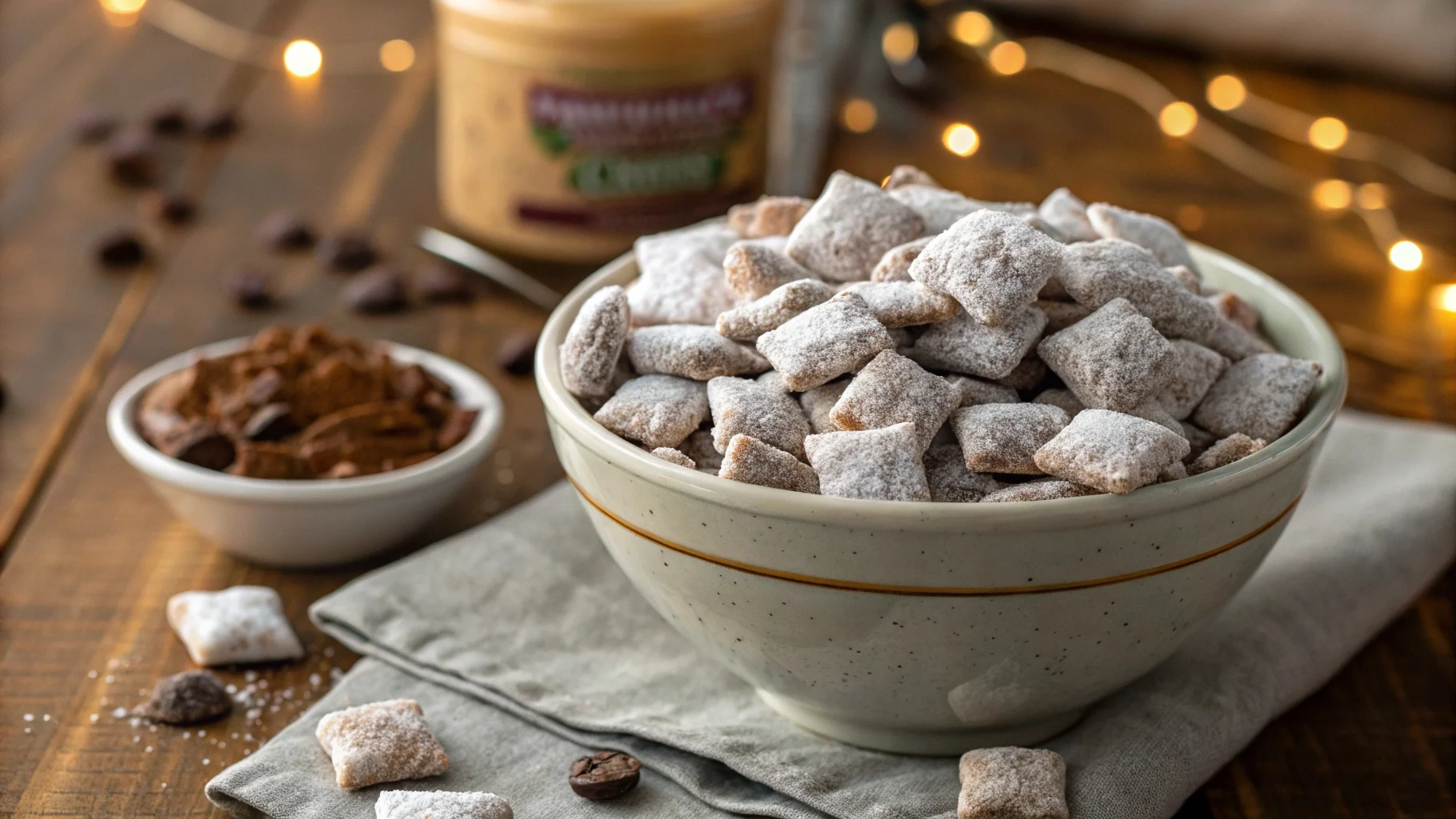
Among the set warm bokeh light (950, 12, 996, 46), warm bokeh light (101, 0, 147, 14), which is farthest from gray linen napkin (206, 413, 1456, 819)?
warm bokeh light (101, 0, 147, 14)

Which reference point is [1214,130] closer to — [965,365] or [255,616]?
→ [965,365]

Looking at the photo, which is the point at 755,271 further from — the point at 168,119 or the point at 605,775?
the point at 168,119

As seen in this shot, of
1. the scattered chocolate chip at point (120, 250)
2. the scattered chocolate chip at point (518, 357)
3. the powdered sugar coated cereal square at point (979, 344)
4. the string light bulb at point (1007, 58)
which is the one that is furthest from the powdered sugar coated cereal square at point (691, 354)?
the string light bulb at point (1007, 58)

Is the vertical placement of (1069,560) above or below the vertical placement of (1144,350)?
below

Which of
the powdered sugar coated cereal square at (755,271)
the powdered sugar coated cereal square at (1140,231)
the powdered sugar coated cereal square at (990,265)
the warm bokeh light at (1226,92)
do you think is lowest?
the warm bokeh light at (1226,92)

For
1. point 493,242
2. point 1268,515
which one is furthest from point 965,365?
point 493,242

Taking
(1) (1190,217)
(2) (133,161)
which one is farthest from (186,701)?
(1) (1190,217)

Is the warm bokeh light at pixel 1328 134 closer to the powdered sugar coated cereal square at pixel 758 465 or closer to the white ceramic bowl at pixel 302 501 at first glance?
the white ceramic bowl at pixel 302 501
